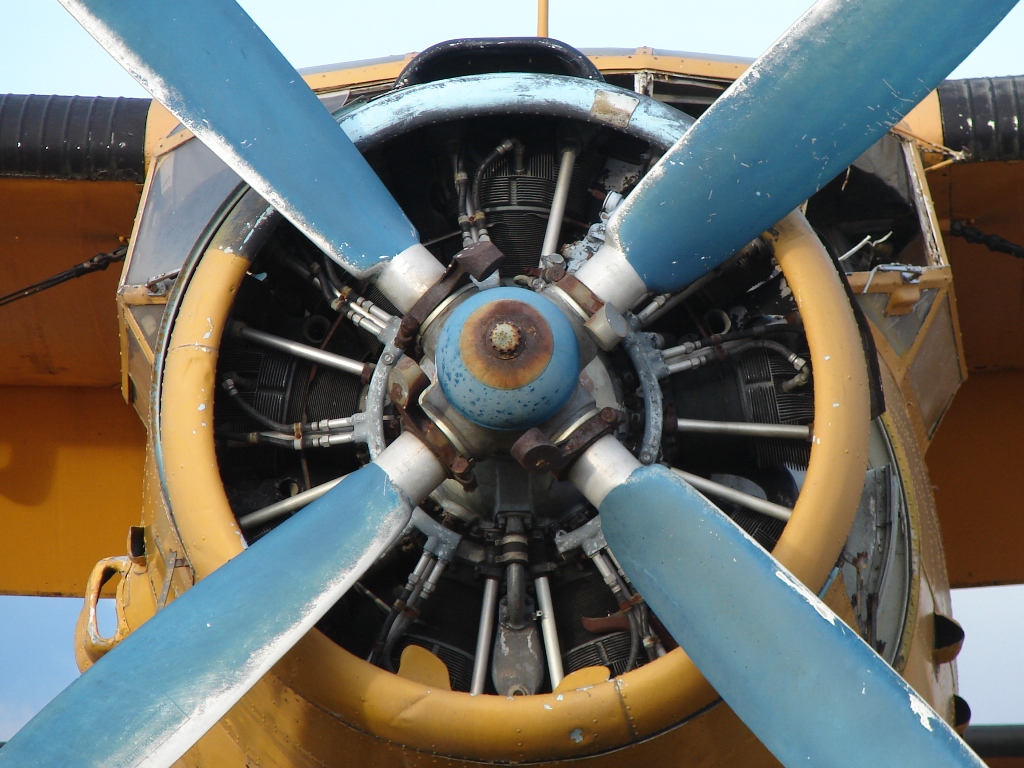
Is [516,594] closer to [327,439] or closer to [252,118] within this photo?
[327,439]

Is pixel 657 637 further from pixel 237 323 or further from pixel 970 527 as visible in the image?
pixel 970 527

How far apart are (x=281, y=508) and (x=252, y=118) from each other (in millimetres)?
1449

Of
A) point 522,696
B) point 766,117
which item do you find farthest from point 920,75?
point 522,696

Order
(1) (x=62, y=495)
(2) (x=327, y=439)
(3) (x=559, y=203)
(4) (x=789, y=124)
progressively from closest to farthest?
(4) (x=789, y=124) → (2) (x=327, y=439) → (3) (x=559, y=203) → (1) (x=62, y=495)

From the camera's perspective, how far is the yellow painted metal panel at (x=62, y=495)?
8492mm

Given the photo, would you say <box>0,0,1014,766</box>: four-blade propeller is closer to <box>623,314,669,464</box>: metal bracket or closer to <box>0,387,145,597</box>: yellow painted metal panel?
<box>623,314,669,464</box>: metal bracket

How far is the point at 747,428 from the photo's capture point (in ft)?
15.1

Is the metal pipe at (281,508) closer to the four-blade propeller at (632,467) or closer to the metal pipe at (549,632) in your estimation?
the four-blade propeller at (632,467)

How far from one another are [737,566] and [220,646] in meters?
1.62

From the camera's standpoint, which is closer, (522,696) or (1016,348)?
(522,696)

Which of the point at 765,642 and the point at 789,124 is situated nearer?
the point at 765,642

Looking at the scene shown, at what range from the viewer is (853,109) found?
A: 167 inches

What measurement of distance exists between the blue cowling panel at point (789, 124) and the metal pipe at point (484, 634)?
130 centimetres

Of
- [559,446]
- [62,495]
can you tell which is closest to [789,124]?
[559,446]
